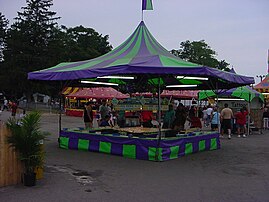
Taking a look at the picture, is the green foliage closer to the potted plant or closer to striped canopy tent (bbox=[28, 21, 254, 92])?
the potted plant

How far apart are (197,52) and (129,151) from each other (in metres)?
63.9

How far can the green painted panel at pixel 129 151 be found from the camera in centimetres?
1020

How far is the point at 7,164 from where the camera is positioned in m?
6.72

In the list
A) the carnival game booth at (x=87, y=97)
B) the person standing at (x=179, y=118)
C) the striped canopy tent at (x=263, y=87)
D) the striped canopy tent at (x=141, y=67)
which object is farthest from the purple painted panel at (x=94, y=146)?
the carnival game booth at (x=87, y=97)

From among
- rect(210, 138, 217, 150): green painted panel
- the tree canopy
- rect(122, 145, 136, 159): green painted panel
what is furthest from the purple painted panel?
the tree canopy

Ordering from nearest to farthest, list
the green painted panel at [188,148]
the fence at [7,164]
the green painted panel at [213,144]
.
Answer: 1. the fence at [7,164]
2. the green painted panel at [188,148]
3. the green painted panel at [213,144]

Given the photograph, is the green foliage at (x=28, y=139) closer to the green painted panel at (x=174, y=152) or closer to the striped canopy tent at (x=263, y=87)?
the green painted panel at (x=174, y=152)

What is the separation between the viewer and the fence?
21.8 feet

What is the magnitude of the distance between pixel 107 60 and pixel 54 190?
5.53 m

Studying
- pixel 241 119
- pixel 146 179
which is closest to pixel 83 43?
pixel 241 119

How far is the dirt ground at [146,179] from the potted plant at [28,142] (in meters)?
0.32

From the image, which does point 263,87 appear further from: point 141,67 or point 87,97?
point 141,67

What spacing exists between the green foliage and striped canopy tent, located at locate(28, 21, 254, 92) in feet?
10.9

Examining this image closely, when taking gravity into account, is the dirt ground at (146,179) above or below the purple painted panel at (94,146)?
below
